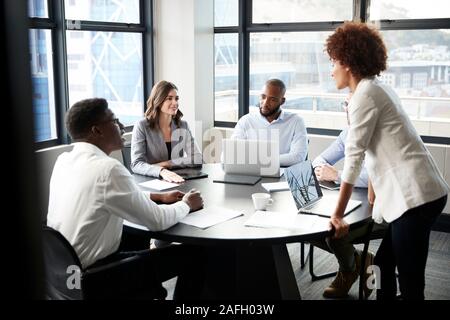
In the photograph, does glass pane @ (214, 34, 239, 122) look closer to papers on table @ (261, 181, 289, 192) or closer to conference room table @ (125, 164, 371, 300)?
papers on table @ (261, 181, 289, 192)

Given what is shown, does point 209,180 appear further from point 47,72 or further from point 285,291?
point 47,72

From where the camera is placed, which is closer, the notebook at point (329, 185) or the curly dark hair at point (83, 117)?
the curly dark hair at point (83, 117)

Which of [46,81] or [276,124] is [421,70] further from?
[46,81]

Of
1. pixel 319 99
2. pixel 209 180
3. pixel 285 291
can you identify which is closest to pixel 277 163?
pixel 209 180

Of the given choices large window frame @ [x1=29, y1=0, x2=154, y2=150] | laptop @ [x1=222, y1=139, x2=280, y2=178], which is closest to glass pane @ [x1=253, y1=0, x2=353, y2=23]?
large window frame @ [x1=29, y1=0, x2=154, y2=150]

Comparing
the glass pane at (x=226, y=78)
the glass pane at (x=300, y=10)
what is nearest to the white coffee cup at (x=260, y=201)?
the glass pane at (x=300, y=10)

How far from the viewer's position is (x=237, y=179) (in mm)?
2873

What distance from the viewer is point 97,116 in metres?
1.97

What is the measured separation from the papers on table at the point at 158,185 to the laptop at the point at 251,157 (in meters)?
0.38

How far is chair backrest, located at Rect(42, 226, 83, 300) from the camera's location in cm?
174

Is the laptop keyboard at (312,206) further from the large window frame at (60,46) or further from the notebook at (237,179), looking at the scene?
the large window frame at (60,46)

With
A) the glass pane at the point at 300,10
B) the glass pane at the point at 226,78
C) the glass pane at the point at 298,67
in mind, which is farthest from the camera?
the glass pane at the point at 226,78

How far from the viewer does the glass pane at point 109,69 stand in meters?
4.23

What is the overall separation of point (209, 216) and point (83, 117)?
707mm
